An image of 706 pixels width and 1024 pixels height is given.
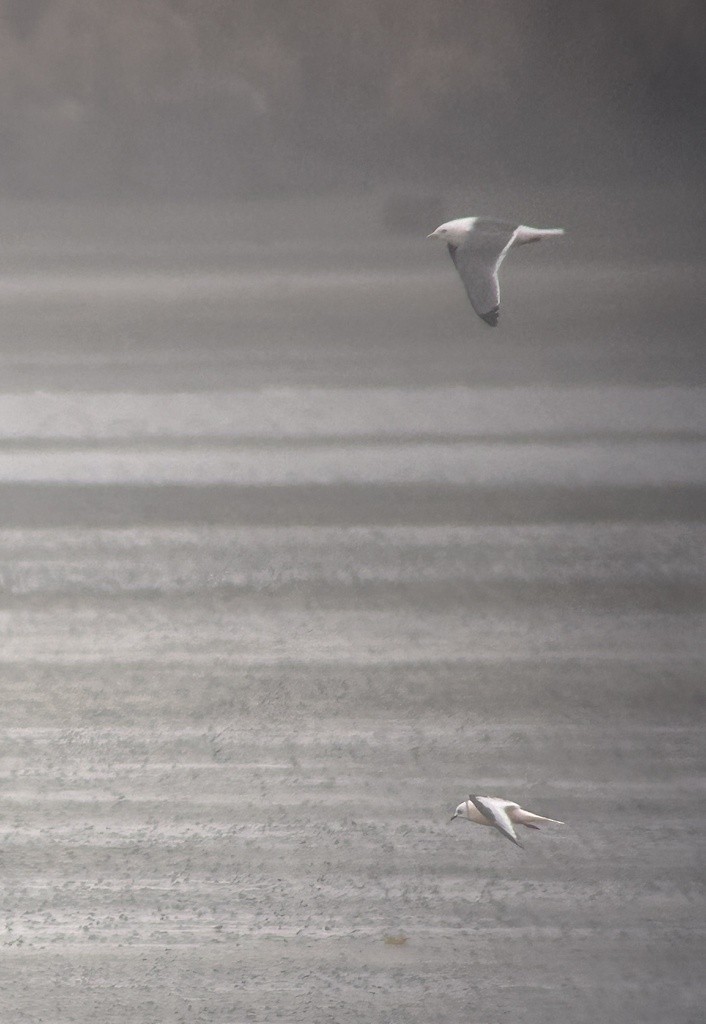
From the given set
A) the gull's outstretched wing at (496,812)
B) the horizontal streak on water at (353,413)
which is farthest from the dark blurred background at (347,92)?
the gull's outstretched wing at (496,812)

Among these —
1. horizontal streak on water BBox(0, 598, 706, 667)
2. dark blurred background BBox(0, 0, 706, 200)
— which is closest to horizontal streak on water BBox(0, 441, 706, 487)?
horizontal streak on water BBox(0, 598, 706, 667)

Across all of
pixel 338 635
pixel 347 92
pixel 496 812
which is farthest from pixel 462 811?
pixel 347 92

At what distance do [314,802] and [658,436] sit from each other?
1.39 feet

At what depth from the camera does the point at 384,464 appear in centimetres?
80

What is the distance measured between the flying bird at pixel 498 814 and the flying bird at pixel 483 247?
1.31ft

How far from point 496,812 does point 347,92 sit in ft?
1.98

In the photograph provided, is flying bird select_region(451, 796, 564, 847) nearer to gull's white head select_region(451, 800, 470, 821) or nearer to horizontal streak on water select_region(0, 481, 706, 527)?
gull's white head select_region(451, 800, 470, 821)

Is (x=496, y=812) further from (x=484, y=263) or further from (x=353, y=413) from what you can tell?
(x=484, y=263)

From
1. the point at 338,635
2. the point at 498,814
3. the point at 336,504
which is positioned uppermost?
the point at 336,504

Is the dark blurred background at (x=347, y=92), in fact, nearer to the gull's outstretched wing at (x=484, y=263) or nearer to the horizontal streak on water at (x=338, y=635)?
the gull's outstretched wing at (x=484, y=263)

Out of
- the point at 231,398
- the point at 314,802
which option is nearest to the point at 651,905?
the point at 314,802

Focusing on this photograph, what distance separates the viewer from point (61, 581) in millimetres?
800

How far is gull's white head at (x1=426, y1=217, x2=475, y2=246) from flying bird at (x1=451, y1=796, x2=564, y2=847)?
0.47 metres

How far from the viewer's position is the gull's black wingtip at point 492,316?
2.59 ft
